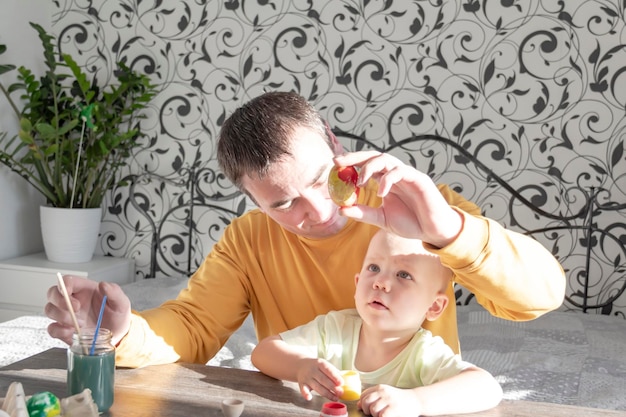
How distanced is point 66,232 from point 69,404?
274cm

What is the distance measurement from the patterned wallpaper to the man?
184 centimetres

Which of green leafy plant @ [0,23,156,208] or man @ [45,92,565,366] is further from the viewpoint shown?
green leafy plant @ [0,23,156,208]

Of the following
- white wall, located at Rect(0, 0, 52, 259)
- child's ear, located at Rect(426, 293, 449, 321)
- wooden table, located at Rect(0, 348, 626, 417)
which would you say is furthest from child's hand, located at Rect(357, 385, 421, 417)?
white wall, located at Rect(0, 0, 52, 259)

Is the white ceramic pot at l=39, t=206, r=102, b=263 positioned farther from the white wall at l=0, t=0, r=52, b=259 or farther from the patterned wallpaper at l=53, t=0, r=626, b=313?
the patterned wallpaper at l=53, t=0, r=626, b=313

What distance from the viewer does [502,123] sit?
3334 mm

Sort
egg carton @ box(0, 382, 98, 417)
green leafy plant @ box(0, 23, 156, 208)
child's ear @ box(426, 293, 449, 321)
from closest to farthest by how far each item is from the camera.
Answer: egg carton @ box(0, 382, 98, 417) → child's ear @ box(426, 293, 449, 321) → green leafy plant @ box(0, 23, 156, 208)

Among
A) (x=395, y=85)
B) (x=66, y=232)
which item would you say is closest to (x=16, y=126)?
(x=66, y=232)

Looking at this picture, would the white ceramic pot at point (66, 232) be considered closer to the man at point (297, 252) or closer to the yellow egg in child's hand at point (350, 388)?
the man at point (297, 252)

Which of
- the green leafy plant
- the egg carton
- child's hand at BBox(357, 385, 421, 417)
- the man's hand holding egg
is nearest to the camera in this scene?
the egg carton

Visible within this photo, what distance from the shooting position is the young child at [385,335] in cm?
125

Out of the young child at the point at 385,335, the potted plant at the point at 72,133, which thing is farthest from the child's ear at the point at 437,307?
the potted plant at the point at 72,133

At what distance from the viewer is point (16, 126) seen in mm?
3742

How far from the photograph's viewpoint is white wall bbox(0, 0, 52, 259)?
3.62m

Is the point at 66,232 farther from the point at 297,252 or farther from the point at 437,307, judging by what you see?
the point at 437,307
